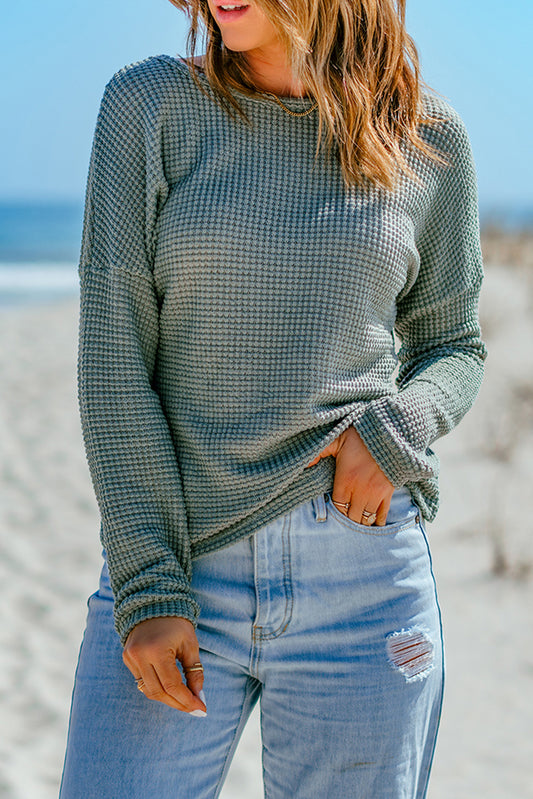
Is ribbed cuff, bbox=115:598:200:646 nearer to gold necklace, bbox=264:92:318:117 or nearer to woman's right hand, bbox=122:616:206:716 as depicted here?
woman's right hand, bbox=122:616:206:716

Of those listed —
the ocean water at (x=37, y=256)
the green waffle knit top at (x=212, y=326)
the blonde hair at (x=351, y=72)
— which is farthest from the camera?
the ocean water at (x=37, y=256)

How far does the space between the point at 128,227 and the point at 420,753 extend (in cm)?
100

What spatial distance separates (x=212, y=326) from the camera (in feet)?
4.52

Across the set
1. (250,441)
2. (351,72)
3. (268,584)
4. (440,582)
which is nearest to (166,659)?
(268,584)

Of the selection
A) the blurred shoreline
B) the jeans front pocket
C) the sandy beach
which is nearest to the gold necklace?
the jeans front pocket

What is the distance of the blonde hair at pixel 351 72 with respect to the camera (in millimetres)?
1463

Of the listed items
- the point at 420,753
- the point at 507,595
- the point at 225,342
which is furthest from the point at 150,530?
the point at 507,595

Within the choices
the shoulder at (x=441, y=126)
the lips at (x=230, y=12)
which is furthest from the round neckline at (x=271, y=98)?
the shoulder at (x=441, y=126)

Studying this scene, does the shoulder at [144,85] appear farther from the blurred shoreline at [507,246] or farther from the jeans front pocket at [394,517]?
the blurred shoreline at [507,246]

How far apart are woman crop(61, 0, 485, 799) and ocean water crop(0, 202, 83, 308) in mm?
9524

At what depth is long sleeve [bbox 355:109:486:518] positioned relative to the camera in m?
1.48

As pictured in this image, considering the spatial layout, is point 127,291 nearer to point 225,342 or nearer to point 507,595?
point 225,342

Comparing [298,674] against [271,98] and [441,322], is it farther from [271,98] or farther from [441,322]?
[271,98]

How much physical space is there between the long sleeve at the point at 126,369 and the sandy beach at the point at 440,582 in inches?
60.7
